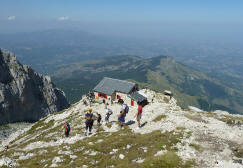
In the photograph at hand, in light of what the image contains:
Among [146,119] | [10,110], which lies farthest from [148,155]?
[10,110]

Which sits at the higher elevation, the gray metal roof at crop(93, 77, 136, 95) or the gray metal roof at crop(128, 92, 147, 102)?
the gray metal roof at crop(93, 77, 136, 95)

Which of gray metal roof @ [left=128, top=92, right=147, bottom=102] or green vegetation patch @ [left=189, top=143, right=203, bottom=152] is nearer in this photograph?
green vegetation patch @ [left=189, top=143, right=203, bottom=152]

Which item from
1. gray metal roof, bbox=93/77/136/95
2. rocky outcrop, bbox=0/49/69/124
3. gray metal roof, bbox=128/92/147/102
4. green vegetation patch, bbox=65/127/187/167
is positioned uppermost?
green vegetation patch, bbox=65/127/187/167

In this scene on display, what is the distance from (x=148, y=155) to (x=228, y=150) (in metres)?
8.41

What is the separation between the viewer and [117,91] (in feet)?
209

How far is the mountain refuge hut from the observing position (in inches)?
2317

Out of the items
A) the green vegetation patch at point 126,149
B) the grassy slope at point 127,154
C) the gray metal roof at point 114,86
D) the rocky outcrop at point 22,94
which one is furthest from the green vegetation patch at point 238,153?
the rocky outcrop at point 22,94

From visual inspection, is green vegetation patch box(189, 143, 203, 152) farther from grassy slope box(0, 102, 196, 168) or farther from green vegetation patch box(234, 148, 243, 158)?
green vegetation patch box(234, 148, 243, 158)

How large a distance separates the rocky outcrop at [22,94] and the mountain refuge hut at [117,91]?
248ft

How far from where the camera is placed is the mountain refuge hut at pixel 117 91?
58.9 metres

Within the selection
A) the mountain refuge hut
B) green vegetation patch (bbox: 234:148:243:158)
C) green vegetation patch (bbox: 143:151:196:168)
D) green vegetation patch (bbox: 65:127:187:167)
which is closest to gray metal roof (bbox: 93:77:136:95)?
the mountain refuge hut

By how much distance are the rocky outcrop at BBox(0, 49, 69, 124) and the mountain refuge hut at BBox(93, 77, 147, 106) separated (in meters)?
75.5

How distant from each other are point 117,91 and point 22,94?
292ft

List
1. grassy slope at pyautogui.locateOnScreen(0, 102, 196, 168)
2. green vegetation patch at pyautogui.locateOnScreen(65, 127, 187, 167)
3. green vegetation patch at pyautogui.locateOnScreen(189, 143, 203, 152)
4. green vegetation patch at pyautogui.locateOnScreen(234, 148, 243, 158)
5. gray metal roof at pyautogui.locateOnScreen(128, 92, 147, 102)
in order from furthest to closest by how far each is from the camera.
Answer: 1. gray metal roof at pyautogui.locateOnScreen(128, 92, 147, 102)
2. green vegetation patch at pyautogui.locateOnScreen(189, 143, 203, 152)
3. green vegetation patch at pyautogui.locateOnScreen(234, 148, 243, 158)
4. green vegetation patch at pyautogui.locateOnScreen(65, 127, 187, 167)
5. grassy slope at pyautogui.locateOnScreen(0, 102, 196, 168)
